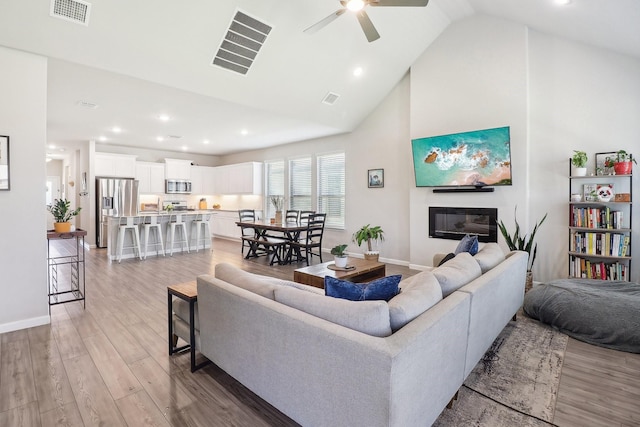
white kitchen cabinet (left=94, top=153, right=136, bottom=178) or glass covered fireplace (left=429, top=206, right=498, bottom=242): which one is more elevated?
white kitchen cabinet (left=94, top=153, right=136, bottom=178)

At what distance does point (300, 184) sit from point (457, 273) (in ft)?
21.3

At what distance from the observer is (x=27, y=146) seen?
10.3 ft

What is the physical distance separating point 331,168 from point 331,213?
109cm

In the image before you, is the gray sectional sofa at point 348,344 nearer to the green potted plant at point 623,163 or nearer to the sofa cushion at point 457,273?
the sofa cushion at point 457,273

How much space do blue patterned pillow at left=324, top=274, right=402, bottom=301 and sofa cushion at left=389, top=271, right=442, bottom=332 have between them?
88mm

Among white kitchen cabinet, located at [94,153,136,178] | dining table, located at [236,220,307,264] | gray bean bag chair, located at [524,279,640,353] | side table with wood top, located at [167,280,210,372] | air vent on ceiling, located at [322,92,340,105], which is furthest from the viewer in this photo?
white kitchen cabinet, located at [94,153,136,178]

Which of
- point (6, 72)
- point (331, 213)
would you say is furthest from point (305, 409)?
point (331, 213)

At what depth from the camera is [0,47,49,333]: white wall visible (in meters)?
3.04

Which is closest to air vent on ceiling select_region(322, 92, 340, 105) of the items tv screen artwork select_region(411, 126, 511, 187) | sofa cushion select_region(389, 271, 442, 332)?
tv screen artwork select_region(411, 126, 511, 187)

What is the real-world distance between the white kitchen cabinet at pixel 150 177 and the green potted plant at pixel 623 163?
10.0 meters

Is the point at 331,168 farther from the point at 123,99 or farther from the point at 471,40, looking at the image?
the point at 123,99

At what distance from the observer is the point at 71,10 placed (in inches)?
120

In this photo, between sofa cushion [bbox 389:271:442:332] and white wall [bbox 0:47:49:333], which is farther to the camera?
white wall [bbox 0:47:49:333]

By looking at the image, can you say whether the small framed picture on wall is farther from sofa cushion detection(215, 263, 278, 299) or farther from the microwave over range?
the microwave over range
